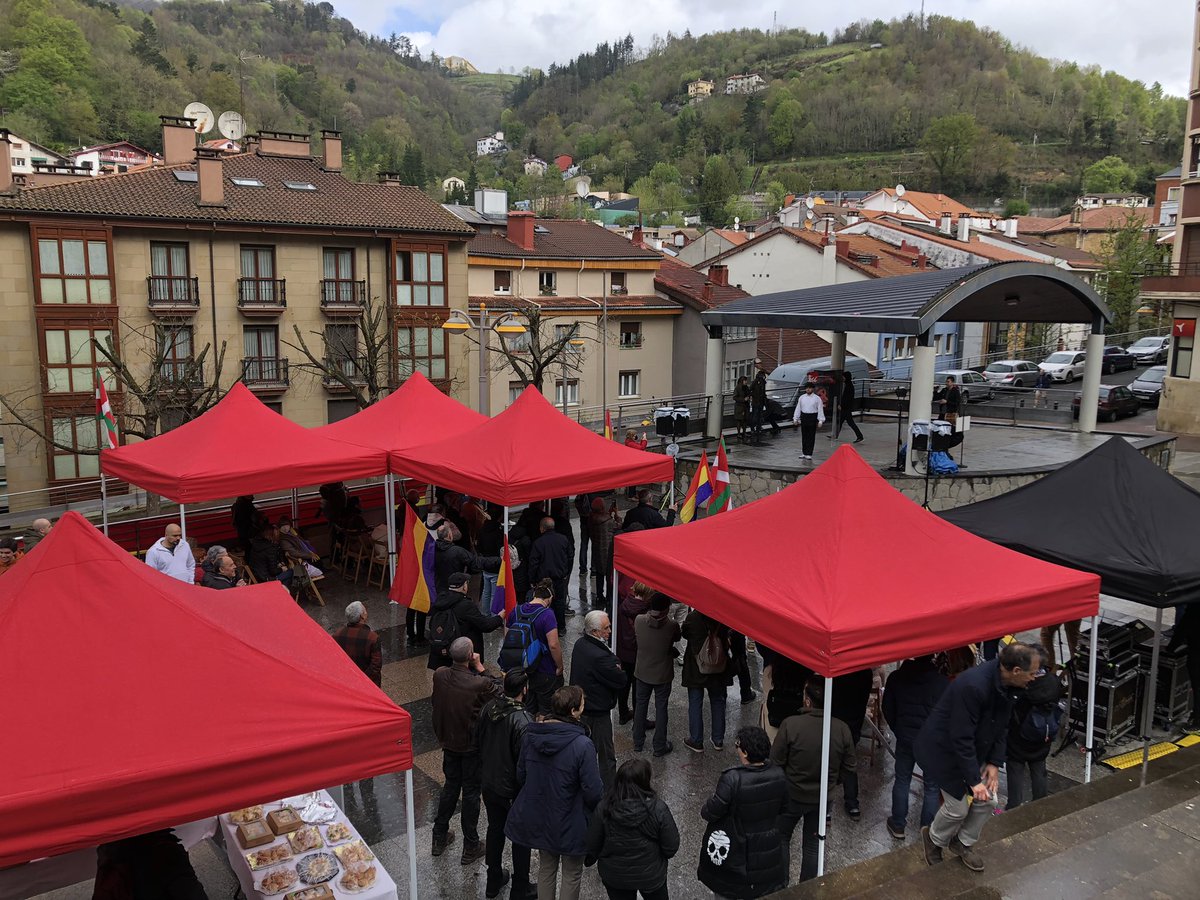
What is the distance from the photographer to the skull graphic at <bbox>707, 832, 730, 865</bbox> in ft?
16.6

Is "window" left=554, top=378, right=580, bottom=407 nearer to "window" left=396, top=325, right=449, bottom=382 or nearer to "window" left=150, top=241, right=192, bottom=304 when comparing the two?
"window" left=396, top=325, right=449, bottom=382

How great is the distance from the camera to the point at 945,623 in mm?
6535

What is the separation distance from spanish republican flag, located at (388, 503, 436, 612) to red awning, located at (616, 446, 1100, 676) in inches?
103

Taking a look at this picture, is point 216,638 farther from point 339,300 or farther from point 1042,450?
point 339,300

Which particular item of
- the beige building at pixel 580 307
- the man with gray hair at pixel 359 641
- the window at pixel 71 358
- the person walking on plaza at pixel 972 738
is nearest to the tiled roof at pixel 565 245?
the beige building at pixel 580 307

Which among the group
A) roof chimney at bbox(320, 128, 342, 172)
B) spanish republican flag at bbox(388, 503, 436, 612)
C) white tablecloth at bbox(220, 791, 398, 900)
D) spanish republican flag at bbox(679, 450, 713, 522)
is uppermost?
roof chimney at bbox(320, 128, 342, 172)

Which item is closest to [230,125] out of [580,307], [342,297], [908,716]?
[342,297]

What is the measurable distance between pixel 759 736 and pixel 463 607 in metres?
3.59

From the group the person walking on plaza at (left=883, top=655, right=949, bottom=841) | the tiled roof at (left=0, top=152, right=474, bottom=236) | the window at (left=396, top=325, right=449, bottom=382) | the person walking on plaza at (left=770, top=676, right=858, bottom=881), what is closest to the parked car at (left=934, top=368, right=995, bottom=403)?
the window at (left=396, top=325, right=449, bottom=382)

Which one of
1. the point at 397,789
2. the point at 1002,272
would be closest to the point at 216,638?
the point at 397,789

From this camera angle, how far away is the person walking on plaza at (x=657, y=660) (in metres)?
7.88

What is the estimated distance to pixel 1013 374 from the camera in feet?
129

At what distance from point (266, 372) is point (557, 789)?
3155 centimetres

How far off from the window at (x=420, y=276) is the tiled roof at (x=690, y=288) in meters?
11.5
